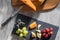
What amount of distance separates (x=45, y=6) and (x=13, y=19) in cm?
14

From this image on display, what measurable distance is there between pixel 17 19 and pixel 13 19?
2 centimetres

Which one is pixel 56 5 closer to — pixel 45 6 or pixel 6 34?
pixel 45 6

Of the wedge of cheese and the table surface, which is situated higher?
the wedge of cheese

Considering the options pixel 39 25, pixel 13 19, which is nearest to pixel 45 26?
pixel 39 25

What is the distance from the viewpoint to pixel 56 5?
749mm

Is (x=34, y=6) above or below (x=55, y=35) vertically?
above

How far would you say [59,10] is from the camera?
758 millimetres

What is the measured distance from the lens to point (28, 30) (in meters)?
0.76

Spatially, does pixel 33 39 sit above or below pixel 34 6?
below

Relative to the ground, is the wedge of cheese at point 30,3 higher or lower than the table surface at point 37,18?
higher

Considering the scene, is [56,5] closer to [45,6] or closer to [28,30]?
Answer: [45,6]

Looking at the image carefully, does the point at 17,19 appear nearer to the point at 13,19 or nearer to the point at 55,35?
the point at 13,19

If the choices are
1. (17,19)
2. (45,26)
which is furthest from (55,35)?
(17,19)

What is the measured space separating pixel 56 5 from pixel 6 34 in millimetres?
233
